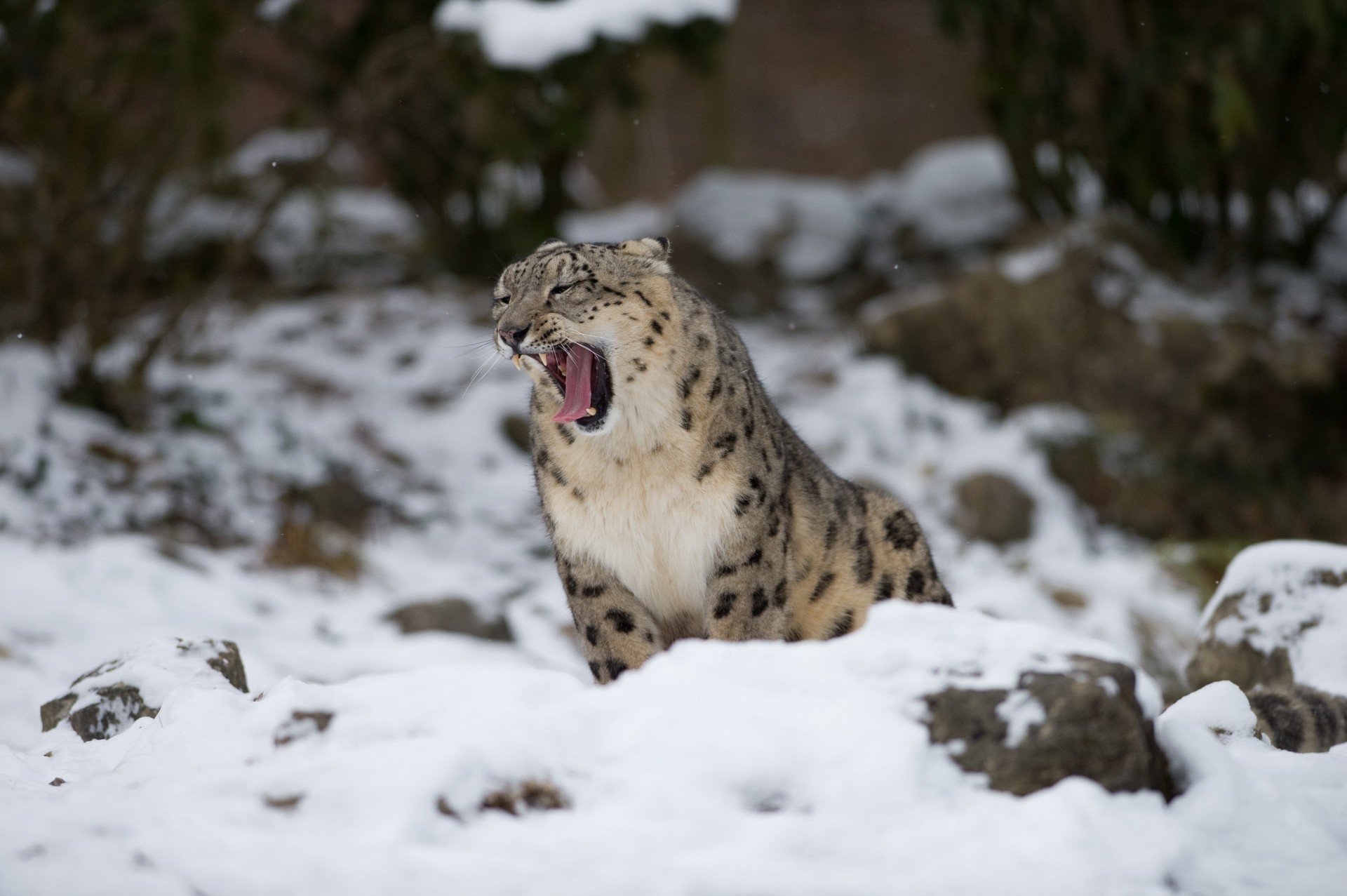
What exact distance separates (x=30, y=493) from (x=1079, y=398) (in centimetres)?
710

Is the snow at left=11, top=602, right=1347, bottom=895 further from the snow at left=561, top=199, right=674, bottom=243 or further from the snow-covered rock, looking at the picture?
the snow at left=561, top=199, right=674, bottom=243

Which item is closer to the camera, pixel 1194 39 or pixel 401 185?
pixel 1194 39

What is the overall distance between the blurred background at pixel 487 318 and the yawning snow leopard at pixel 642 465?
86.8 inches

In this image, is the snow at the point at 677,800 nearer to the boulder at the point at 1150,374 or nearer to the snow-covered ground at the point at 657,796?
the snow-covered ground at the point at 657,796

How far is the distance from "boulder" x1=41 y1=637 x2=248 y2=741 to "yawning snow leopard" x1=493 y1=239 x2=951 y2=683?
1.14 meters

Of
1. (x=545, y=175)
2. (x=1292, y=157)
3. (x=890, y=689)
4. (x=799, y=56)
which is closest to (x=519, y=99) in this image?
(x=545, y=175)

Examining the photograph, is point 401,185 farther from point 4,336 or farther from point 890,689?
point 890,689

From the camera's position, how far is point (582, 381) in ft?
13.2

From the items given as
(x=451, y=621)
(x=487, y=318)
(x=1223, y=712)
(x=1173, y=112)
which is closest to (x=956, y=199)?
(x=1173, y=112)

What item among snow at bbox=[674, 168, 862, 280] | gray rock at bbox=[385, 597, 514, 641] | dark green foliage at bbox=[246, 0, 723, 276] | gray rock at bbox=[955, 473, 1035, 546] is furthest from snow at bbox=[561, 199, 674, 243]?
gray rock at bbox=[385, 597, 514, 641]

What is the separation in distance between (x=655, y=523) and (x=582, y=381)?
0.47 meters

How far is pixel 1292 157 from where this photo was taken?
→ 10469 millimetres

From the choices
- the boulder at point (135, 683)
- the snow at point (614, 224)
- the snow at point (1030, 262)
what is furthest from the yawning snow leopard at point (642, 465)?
the snow at point (614, 224)

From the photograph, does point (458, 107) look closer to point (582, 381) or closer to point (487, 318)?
point (487, 318)
